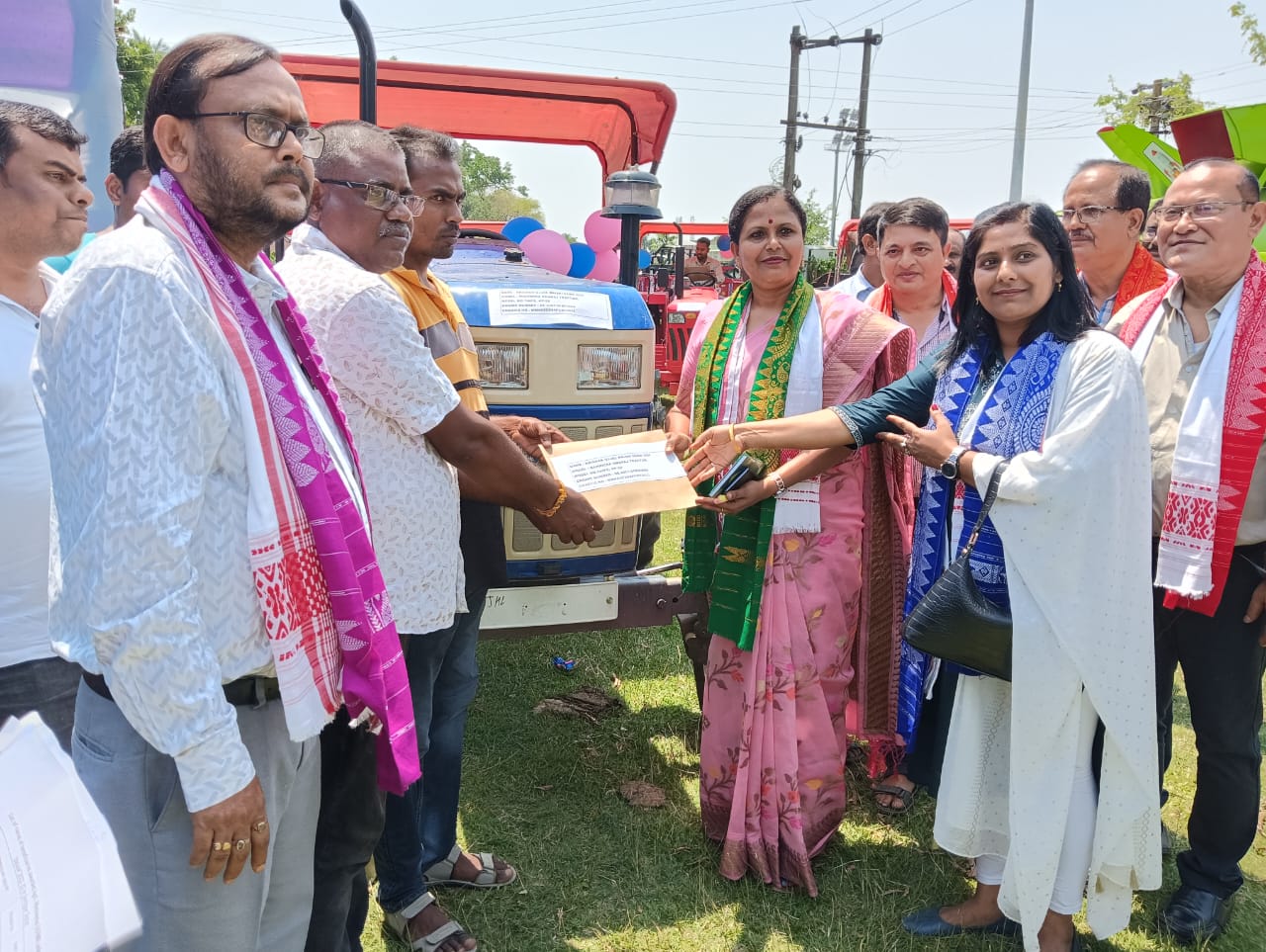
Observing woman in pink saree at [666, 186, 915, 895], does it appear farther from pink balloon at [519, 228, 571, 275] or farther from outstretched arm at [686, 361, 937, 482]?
pink balloon at [519, 228, 571, 275]

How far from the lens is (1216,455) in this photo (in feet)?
8.23

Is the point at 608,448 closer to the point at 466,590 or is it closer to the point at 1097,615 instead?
the point at 466,590

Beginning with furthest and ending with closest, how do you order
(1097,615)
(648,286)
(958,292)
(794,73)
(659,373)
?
(794,73), (648,286), (659,373), (958,292), (1097,615)

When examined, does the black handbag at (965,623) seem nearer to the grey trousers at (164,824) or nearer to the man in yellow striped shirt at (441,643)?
the man in yellow striped shirt at (441,643)

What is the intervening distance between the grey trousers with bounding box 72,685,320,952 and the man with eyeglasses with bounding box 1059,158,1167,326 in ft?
9.64

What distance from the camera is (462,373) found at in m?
2.39

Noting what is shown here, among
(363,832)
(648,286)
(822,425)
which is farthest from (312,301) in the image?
(648,286)

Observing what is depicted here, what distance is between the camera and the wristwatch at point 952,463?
2.38 metres

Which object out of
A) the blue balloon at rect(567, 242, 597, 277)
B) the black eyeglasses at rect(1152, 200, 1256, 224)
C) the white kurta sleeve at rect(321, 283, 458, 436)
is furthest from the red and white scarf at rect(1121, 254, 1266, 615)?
the blue balloon at rect(567, 242, 597, 277)

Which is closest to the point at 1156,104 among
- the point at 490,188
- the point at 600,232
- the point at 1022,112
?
the point at 1022,112

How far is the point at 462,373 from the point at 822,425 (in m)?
1.08

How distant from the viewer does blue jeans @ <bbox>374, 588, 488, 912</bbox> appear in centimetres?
247

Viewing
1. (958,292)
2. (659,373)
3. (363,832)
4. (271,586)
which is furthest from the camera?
(659,373)

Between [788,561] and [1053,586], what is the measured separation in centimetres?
84
